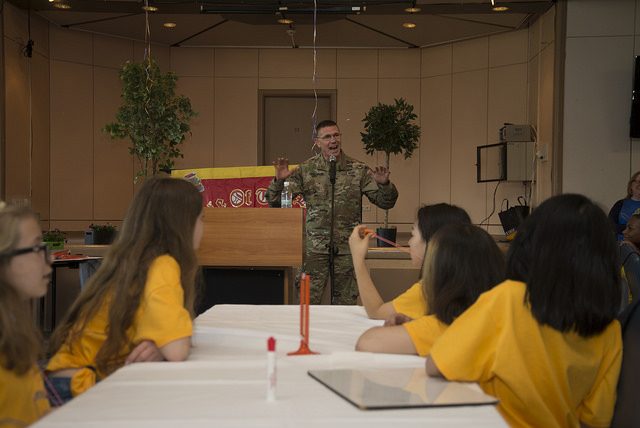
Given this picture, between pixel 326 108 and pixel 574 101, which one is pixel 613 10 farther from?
pixel 326 108

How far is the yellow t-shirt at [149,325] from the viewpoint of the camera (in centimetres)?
200

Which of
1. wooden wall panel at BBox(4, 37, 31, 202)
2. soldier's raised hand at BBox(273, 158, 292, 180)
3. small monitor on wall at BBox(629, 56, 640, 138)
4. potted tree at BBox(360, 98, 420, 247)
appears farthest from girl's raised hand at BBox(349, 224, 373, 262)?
wooden wall panel at BBox(4, 37, 31, 202)

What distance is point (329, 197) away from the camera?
4.93 meters

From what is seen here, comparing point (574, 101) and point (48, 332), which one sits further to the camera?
point (574, 101)

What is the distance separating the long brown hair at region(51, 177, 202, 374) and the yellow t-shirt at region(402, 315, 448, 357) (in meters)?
0.65

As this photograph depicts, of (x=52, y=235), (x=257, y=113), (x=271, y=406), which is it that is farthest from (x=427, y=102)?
(x=271, y=406)

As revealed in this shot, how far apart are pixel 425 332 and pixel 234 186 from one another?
11.3ft

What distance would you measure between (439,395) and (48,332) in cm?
521

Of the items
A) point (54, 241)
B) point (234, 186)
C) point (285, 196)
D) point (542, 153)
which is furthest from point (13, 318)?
point (542, 153)

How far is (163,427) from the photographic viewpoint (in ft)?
4.42

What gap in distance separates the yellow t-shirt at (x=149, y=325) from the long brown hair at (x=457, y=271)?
0.66 m

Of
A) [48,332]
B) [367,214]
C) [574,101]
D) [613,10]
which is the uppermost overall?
[613,10]

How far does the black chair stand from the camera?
1.77m

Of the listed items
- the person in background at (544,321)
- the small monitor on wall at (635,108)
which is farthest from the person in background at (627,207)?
the person in background at (544,321)
